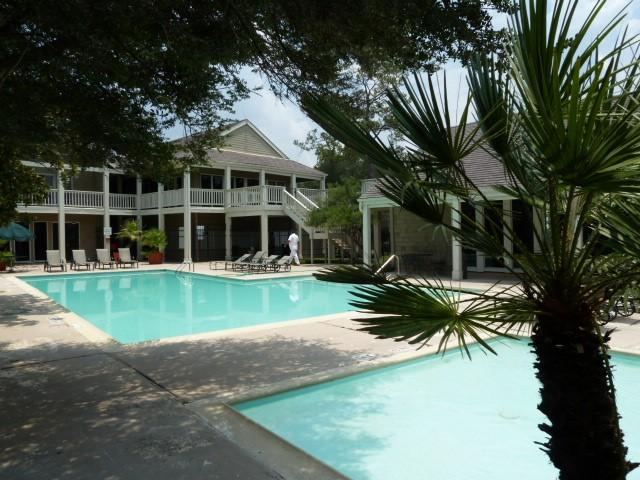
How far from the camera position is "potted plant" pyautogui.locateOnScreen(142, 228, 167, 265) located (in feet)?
83.7

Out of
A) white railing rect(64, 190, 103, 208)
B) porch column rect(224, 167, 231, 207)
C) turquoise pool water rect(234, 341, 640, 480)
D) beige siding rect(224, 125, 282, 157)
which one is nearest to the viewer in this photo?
turquoise pool water rect(234, 341, 640, 480)

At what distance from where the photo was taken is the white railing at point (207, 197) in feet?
86.8

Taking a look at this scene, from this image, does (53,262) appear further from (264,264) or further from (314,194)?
(314,194)

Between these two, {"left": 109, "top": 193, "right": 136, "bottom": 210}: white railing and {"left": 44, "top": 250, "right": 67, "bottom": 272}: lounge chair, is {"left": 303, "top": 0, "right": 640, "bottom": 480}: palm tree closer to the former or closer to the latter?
{"left": 44, "top": 250, "right": 67, "bottom": 272}: lounge chair

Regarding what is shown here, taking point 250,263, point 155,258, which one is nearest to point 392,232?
point 250,263

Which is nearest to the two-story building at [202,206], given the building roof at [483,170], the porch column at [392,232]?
the porch column at [392,232]

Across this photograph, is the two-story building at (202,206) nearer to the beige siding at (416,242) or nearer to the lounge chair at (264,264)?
the lounge chair at (264,264)

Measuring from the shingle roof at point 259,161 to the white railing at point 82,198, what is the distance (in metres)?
6.84

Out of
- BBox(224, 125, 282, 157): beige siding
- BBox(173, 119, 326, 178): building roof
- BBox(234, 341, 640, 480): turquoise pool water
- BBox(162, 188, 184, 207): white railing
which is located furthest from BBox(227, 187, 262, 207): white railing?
BBox(234, 341, 640, 480): turquoise pool water

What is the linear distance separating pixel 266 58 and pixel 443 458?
4778 mm

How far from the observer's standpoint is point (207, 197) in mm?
26984

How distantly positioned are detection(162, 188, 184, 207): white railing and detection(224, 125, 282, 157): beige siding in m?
5.07

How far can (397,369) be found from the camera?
260 inches

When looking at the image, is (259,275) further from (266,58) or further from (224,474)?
(224,474)
